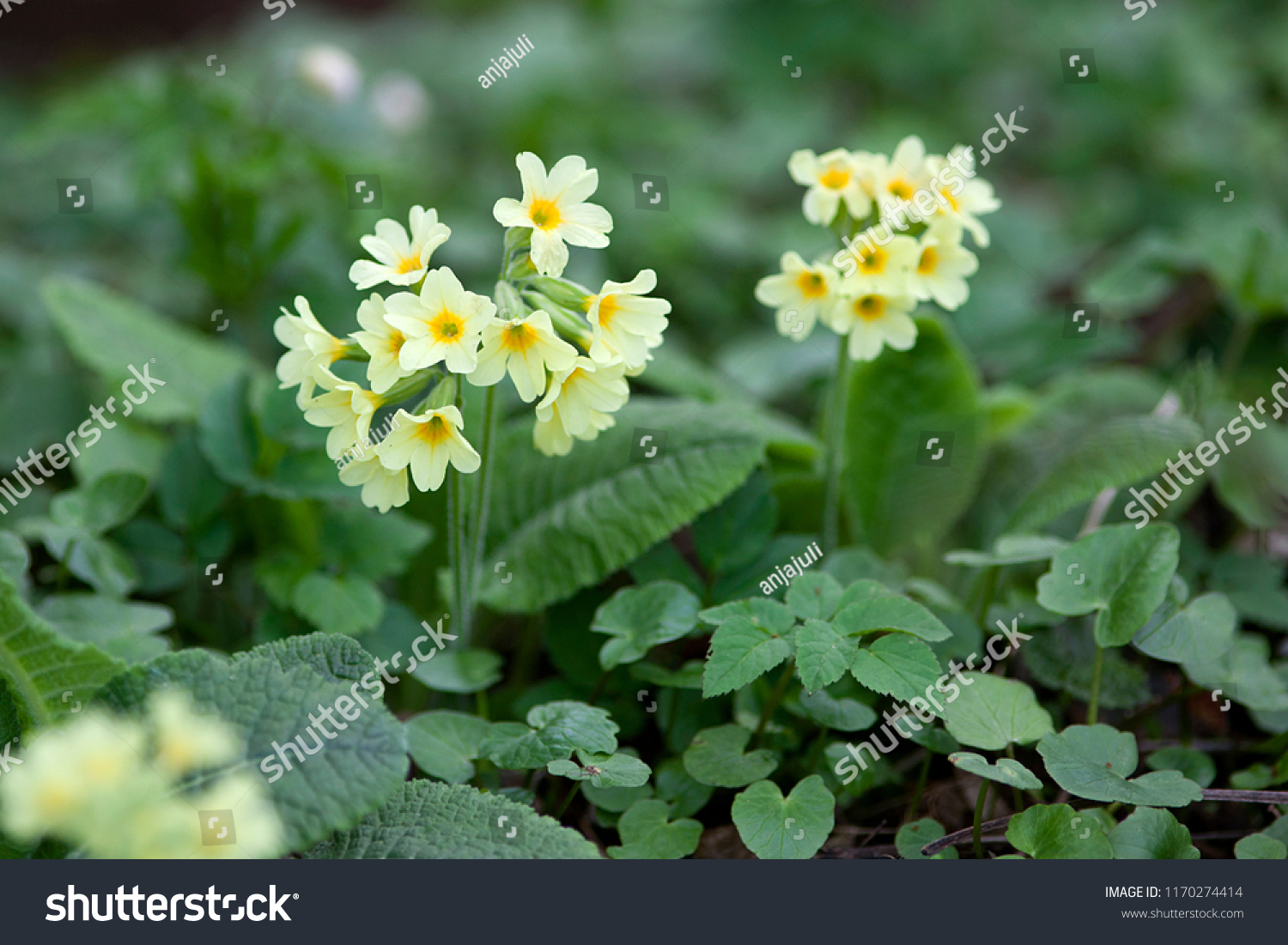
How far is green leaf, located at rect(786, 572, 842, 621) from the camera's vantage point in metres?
1.60

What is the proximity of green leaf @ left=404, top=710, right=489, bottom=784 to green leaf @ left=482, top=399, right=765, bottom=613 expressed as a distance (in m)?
0.27

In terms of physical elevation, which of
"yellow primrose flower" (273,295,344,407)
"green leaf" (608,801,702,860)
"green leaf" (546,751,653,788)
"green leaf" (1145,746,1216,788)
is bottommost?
"green leaf" (608,801,702,860)

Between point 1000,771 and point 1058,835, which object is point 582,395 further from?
point 1058,835

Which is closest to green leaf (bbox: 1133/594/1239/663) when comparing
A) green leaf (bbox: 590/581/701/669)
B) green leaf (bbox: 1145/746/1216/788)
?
green leaf (bbox: 1145/746/1216/788)

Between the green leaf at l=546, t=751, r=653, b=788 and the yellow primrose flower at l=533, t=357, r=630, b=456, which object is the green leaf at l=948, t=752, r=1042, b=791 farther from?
the yellow primrose flower at l=533, t=357, r=630, b=456

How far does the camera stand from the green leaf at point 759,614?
1.58 metres

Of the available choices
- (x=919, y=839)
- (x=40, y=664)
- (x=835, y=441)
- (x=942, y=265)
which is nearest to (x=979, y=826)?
(x=919, y=839)

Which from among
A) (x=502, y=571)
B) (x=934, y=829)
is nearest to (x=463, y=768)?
(x=502, y=571)

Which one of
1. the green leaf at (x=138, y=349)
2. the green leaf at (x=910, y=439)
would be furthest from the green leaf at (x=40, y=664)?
the green leaf at (x=910, y=439)

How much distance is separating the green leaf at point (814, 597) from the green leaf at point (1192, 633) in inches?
20.9

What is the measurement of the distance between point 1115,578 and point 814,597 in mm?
531

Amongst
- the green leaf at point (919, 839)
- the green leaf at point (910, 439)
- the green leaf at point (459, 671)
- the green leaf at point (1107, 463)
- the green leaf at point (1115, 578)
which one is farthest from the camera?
the green leaf at point (910, 439)

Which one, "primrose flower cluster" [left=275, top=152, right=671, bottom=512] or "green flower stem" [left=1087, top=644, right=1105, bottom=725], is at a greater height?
"primrose flower cluster" [left=275, top=152, right=671, bottom=512]

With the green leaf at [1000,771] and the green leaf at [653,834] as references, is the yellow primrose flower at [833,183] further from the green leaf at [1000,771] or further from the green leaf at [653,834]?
the green leaf at [653,834]
